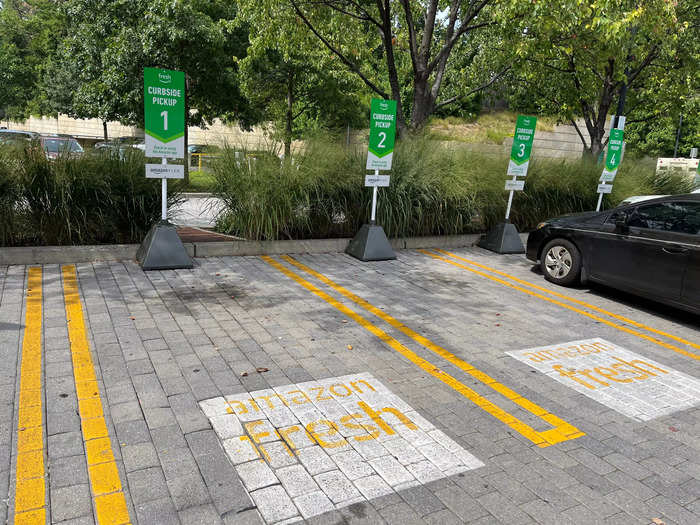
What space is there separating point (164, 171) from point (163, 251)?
3.66 feet

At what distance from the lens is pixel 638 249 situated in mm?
6676

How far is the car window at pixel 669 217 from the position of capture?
6.28 meters

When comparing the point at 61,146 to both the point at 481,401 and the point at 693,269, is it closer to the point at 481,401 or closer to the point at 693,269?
the point at 481,401

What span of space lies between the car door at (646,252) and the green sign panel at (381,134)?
3462 mm

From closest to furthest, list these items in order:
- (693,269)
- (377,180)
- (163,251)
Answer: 1. (693,269)
2. (163,251)
3. (377,180)

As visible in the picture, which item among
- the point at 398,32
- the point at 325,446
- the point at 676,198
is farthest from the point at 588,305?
the point at 398,32

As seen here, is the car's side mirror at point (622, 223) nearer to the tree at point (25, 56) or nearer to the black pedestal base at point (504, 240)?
the black pedestal base at point (504, 240)

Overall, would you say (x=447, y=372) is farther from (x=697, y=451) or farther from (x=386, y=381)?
(x=697, y=451)

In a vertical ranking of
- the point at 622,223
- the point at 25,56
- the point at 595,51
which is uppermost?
the point at 25,56

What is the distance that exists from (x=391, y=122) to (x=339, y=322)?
165 inches

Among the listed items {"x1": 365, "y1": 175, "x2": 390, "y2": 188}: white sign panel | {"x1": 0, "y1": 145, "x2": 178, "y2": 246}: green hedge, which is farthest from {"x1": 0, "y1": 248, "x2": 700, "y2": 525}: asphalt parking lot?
{"x1": 365, "y1": 175, "x2": 390, "y2": 188}: white sign panel

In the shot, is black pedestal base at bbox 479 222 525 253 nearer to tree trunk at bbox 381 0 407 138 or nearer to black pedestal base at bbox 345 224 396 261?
black pedestal base at bbox 345 224 396 261

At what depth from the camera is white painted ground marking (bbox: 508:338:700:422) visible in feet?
13.8

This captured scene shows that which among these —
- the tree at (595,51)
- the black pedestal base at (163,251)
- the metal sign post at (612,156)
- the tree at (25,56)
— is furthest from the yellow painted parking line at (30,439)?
the tree at (25,56)
